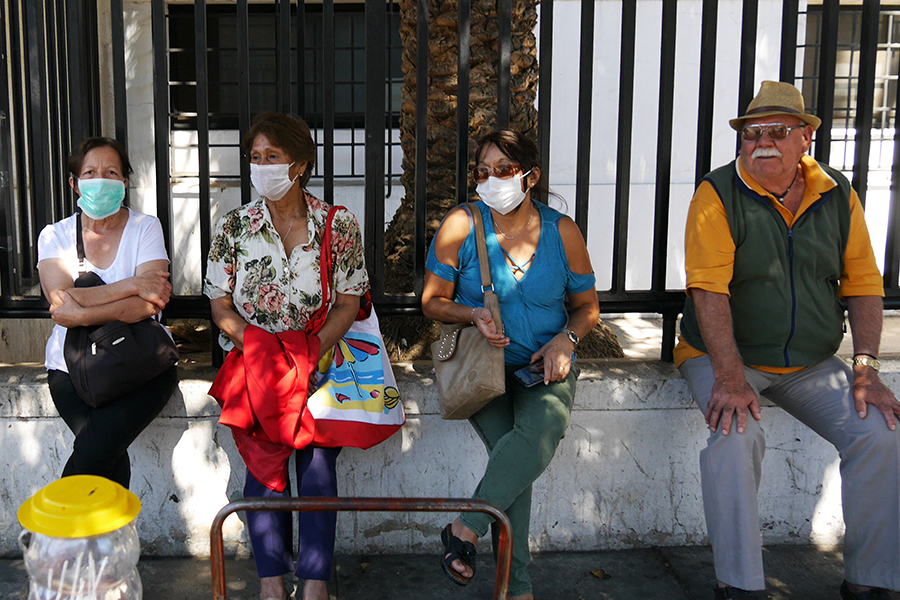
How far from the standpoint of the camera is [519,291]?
310 cm

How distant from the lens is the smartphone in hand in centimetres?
297

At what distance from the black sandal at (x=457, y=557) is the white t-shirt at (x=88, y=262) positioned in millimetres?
1542

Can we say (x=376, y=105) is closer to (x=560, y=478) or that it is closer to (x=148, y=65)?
(x=560, y=478)

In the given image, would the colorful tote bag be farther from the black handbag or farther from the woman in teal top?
the black handbag

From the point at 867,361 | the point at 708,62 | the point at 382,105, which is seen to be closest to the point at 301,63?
the point at 382,105

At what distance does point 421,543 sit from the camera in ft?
11.4

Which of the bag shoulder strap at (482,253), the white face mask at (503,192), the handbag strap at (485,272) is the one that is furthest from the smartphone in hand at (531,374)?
the white face mask at (503,192)

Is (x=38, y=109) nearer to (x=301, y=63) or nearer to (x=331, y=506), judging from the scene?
(x=301, y=63)

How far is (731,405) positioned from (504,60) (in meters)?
1.60

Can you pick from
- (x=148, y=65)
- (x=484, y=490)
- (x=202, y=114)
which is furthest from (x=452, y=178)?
(x=148, y=65)

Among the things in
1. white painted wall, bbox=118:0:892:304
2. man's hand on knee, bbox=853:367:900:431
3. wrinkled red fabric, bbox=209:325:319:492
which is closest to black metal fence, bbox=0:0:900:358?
wrinkled red fabric, bbox=209:325:319:492

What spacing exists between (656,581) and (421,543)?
953 millimetres

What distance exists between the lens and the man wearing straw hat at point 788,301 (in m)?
2.93

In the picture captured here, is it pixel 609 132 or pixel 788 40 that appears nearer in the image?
pixel 788 40
